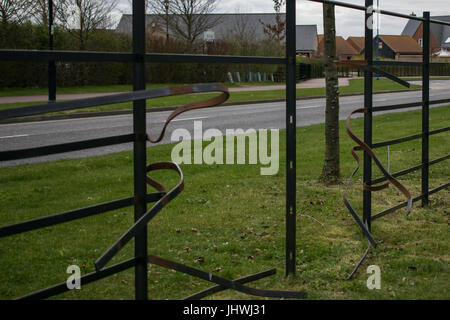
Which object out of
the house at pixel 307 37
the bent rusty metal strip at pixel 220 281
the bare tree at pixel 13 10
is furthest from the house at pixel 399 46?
the house at pixel 307 37

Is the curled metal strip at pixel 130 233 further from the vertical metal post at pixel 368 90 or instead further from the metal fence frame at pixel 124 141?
the vertical metal post at pixel 368 90

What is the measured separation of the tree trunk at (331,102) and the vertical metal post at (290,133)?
134 inches

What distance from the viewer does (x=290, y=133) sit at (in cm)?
403

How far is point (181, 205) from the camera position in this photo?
639cm

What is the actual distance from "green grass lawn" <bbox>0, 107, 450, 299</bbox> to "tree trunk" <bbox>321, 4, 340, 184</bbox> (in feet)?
0.90

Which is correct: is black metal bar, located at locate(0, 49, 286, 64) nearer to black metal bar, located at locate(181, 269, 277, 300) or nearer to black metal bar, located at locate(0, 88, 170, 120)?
black metal bar, located at locate(0, 88, 170, 120)

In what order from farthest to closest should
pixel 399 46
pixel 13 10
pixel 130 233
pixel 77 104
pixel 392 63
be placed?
pixel 13 10 < pixel 399 46 < pixel 392 63 < pixel 130 233 < pixel 77 104

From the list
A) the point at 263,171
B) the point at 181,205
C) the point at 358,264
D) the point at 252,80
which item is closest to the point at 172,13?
the point at 252,80

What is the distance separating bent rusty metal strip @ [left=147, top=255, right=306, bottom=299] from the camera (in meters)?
3.10

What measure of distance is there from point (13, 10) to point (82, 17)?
10.5 ft

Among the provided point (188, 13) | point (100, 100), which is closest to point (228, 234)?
point (100, 100)

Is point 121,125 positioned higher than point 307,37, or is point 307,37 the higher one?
point 307,37

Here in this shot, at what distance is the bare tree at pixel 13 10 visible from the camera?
61.6 feet

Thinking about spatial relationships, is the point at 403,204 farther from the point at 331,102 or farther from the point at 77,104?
the point at 77,104
